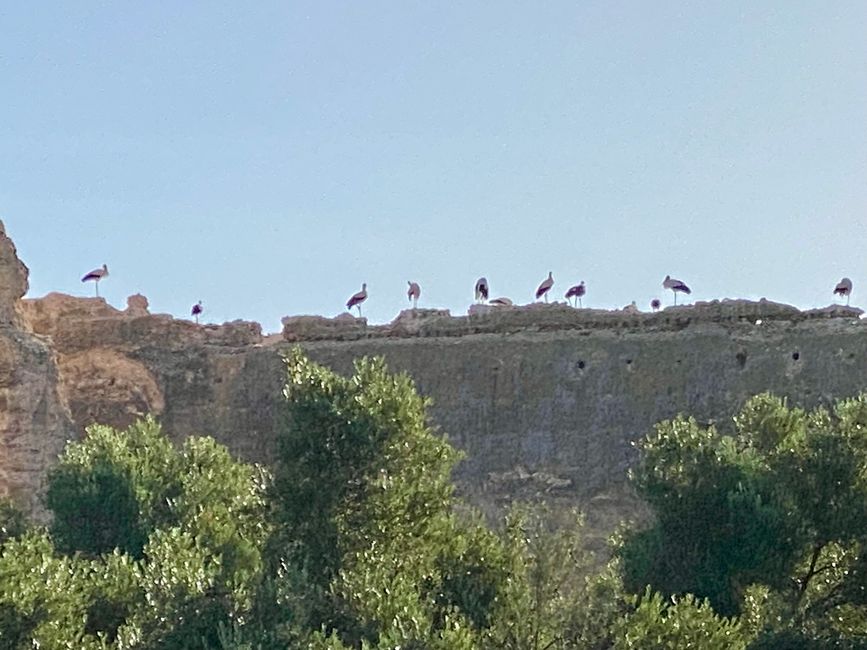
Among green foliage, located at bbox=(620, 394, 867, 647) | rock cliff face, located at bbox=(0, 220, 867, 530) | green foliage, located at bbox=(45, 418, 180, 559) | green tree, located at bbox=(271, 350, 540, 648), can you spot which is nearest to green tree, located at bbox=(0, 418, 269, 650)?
green foliage, located at bbox=(45, 418, 180, 559)

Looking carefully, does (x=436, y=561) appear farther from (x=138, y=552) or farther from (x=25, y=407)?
(x=25, y=407)

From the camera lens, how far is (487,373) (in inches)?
1018

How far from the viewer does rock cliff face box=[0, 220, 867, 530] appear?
944 inches

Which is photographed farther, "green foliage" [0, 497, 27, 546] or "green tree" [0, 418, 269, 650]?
"green foliage" [0, 497, 27, 546]

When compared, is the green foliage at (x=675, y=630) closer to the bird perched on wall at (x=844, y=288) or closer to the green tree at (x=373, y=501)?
the green tree at (x=373, y=501)

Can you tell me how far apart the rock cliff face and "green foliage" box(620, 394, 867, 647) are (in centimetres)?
729

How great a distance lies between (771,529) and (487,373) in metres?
11.1

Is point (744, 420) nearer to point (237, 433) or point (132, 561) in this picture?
point (132, 561)

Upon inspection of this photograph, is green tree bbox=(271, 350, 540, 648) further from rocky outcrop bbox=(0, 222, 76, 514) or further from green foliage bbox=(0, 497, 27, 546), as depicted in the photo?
rocky outcrop bbox=(0, 222, 76, 514)

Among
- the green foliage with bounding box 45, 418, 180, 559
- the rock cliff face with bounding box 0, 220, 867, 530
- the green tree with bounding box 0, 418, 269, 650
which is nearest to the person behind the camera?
the green tree with bounding box 0, 418, 269, 650

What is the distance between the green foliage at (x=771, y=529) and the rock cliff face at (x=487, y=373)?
729cm

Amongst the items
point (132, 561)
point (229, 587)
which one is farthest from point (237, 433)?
point (229, 587)

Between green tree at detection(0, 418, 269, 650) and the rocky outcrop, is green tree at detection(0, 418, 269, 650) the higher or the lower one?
the lower one

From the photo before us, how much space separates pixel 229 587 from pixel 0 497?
9421mm
